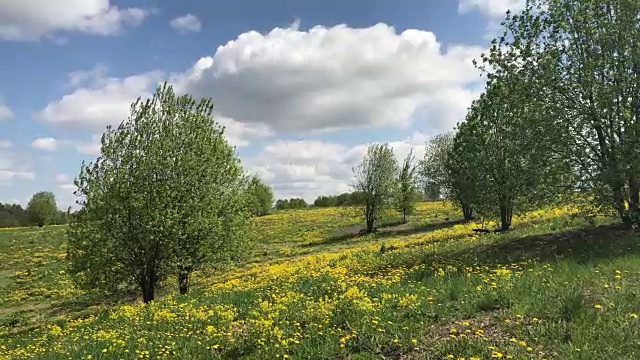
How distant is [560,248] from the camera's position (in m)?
16.4

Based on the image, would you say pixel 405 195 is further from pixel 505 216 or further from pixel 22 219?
pixel 22 219

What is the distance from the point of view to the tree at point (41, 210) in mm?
92438

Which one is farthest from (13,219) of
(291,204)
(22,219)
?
(291,204)

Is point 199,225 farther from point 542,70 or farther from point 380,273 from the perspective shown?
point 542,70

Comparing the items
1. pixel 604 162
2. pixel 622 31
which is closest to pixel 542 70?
pixel 622 31

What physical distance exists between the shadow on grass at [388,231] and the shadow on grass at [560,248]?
25749 mm

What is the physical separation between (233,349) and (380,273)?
312 inches

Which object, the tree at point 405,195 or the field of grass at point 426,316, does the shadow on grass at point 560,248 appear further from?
→ the tree at point 405,195

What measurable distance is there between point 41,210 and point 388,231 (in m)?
72.5

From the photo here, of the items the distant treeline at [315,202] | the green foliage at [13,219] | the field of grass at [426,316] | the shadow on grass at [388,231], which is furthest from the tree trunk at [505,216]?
the green foliage at [13,219]

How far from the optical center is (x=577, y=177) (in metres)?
17.5

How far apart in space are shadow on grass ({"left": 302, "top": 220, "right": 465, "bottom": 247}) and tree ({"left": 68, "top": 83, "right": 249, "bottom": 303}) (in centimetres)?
2275

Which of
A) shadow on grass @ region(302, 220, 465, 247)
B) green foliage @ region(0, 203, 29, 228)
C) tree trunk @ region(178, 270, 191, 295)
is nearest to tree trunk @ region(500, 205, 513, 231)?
shadow on grass @ region(302, 220, 465, 247)

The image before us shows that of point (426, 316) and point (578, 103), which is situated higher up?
point (578, 103)
